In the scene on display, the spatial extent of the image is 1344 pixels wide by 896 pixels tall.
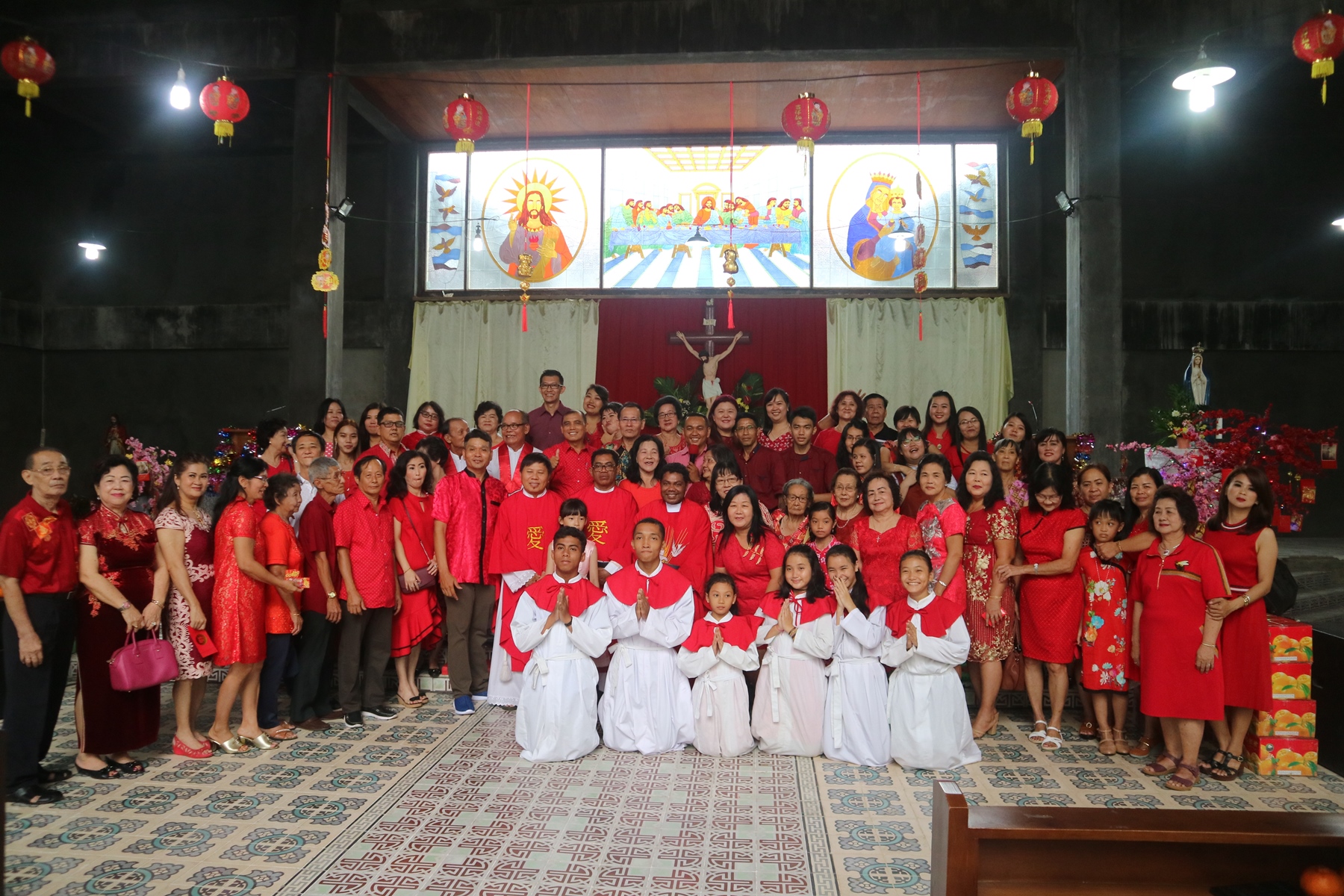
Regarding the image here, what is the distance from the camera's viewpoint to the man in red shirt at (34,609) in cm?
375

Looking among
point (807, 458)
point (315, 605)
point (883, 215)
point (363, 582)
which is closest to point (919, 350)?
point (883, 215)

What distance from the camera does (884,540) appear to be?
481 cm

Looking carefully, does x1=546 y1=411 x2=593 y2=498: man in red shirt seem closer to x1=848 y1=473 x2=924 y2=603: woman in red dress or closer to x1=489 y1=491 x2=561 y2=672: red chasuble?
x1=489 y1=491 x2=561 y2=672: red chasuble

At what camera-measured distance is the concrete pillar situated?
26.5 ft

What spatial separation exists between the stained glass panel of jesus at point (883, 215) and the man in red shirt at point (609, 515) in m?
6.24

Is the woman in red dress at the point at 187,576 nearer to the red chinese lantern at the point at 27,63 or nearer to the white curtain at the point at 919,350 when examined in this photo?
the red chinese lantern at the point at 27,63

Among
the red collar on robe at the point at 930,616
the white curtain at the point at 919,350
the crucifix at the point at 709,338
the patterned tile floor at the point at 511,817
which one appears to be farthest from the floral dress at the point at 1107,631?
the crucifix at the point at 709,338

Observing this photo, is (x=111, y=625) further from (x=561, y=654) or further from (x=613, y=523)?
(x=613, y=523)

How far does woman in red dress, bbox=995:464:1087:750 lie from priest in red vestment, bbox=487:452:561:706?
8.63 ft

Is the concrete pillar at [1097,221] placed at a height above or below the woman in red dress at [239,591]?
above

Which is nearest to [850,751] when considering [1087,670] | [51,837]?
[1087,670]

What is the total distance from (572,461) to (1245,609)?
3966mm

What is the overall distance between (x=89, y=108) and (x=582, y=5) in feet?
23.6

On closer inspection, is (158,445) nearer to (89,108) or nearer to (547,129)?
(89,108)
